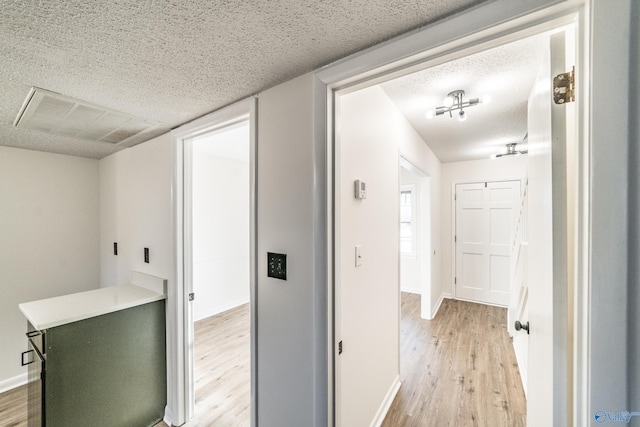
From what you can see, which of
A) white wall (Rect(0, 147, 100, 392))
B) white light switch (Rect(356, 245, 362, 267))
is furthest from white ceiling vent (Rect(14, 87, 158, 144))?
white light switch (Rect(356, 245, 362, 267))

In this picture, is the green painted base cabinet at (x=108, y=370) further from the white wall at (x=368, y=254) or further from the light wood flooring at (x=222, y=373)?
the white wall at (x=368, y=254)

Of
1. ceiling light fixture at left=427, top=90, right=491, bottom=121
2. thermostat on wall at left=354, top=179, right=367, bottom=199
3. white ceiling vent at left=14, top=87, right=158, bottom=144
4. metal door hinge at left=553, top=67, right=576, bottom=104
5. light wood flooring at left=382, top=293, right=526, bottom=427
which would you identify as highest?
ceiling light fixture at left=427, top=90, right=491, bottom=121

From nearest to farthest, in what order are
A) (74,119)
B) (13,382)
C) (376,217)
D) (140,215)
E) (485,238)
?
(74,119) < (376,217) < (140,215) < (13,382) < (485,238)

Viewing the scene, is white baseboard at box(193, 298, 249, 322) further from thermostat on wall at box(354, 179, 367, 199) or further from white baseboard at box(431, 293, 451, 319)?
thermostat on wall at box(354, 179, 367, 199)

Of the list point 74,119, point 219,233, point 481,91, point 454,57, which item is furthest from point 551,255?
point 219,233

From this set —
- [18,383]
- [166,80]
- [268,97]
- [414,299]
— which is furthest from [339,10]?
[414,299]

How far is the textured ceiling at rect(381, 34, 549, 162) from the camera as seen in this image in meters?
1.45

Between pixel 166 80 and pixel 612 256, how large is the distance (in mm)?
1712

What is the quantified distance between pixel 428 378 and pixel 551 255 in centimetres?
204

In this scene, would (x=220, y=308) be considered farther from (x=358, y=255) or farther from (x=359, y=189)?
(x=359, y=189)

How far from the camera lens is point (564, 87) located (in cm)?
79

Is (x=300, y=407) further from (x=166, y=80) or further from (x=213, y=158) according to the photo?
(x=213, y=158)

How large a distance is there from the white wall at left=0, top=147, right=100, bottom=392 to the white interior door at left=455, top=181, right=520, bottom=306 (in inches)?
209

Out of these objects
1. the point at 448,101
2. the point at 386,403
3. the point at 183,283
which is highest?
the point at 448,101
